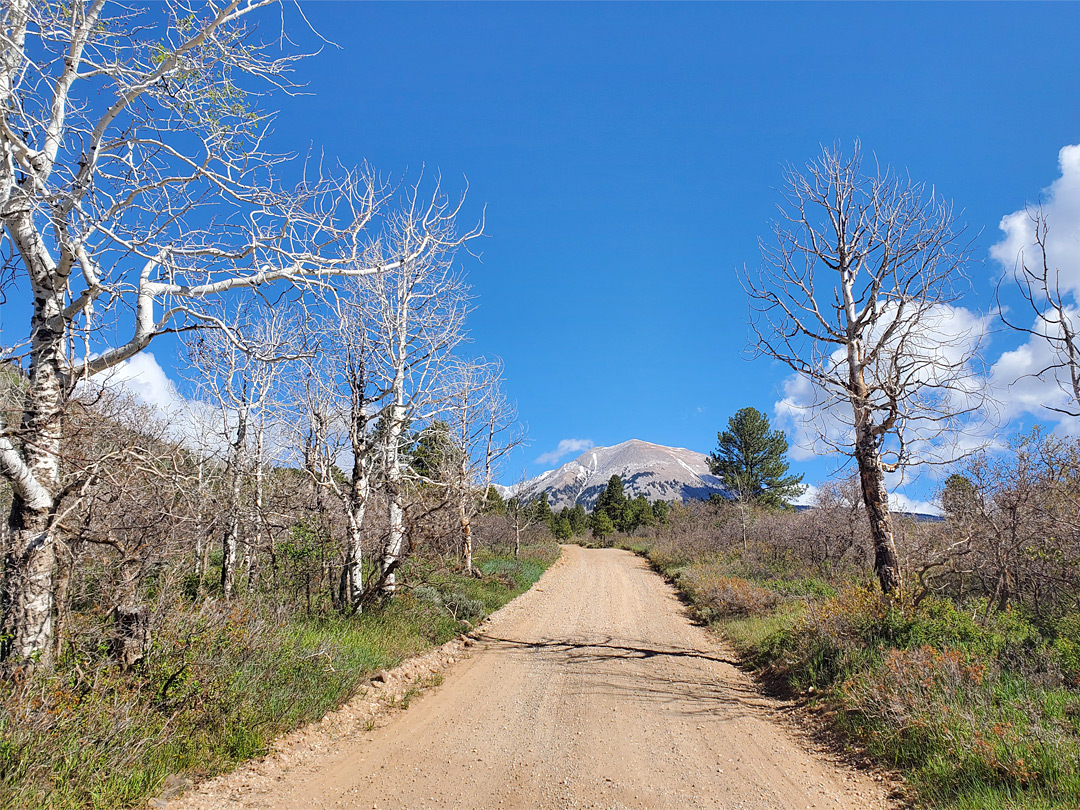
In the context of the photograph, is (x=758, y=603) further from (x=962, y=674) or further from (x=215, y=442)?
(x=215, y=442)

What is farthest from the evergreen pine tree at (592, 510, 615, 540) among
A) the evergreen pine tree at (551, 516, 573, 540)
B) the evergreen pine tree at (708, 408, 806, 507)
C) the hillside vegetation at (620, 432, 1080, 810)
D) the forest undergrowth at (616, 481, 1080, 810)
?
the forest undergrowth at (616, 481, 1080, 810)

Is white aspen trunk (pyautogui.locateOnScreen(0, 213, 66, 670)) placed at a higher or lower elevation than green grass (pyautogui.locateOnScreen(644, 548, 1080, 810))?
higher

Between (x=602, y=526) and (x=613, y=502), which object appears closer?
(x=602, y=526)

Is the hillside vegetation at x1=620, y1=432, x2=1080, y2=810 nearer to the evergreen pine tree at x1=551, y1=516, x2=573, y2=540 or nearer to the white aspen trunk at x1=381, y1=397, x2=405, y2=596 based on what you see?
the white aspen trunk at x1=381, y1=397, x2=405, y2=596

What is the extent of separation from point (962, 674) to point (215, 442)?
15114 mm

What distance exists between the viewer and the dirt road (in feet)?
14.0

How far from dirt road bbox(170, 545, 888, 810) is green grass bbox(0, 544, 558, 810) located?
381 mm

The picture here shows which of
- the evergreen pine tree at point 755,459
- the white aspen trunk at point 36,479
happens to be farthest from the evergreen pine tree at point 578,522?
the white aspen trunk at point 36,479

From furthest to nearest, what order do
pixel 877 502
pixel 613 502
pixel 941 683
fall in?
pixel 613 502 → pixel 877 502 → pixel 941 683

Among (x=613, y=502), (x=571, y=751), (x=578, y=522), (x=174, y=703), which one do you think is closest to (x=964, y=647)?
(x=571, y=751)

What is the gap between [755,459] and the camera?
3916 cm

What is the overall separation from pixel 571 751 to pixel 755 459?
37.4 metres

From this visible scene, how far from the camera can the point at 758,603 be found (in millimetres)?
11766

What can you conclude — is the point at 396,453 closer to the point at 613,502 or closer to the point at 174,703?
the point at 174,703
